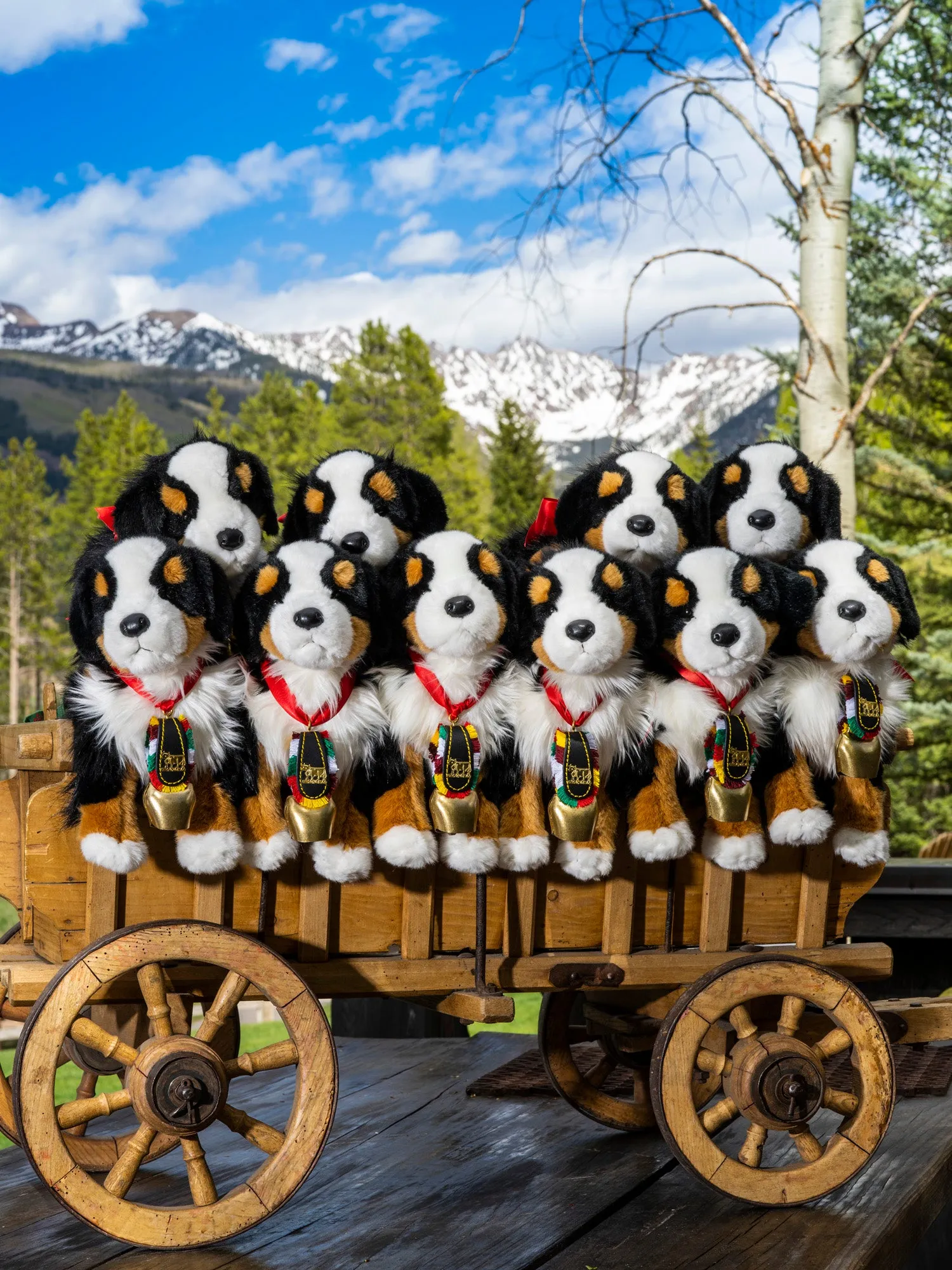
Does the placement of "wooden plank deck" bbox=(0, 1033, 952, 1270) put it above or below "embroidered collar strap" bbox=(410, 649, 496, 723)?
below

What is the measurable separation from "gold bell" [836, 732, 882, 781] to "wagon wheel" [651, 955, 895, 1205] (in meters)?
0.40

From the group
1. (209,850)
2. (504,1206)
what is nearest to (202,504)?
(209,850)

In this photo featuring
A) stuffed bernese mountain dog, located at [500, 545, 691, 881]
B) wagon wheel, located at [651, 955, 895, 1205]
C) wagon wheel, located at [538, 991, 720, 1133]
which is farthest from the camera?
wagon wheel, located at [538, 991, 720, 1133]

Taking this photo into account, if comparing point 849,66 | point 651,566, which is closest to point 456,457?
point 849,66

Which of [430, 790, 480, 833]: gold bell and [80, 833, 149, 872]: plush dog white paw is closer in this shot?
[80, 833, 149, 872]: plush dog white paw

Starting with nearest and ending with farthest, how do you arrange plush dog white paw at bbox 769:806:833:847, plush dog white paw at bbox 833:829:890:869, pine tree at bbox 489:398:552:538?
1. plush dog white paw at bbox 769:806:833:847
2. plush dog white paw at bbox 833:829:890:869
3. pine tree at bbox 489:398:552:538

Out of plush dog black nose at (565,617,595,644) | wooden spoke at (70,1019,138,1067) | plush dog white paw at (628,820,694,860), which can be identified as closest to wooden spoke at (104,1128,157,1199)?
wooden spoke at (70,1019,138,1067)

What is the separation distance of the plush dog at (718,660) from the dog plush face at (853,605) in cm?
6

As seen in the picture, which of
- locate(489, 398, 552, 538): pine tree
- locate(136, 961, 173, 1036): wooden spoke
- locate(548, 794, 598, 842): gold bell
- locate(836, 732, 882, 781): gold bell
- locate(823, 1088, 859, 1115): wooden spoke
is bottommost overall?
locate(823, 1088, 859, 1115): wooden spoke

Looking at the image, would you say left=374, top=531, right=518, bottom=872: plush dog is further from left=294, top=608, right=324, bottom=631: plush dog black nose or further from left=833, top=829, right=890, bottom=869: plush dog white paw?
left=833, top=829, right=890, bottom=869: plush dog white paw

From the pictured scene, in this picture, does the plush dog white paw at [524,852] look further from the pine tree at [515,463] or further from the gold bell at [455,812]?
the pine tree at [515,463]

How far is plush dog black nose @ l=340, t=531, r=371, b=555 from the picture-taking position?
2311 mm

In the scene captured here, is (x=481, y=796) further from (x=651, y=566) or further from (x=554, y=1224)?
(x=554, y=1224)

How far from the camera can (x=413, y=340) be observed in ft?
82.6
